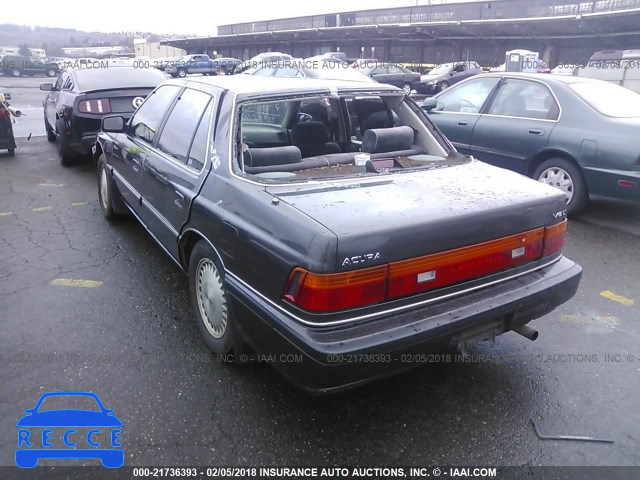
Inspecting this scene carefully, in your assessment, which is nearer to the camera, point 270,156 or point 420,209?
point 420,209

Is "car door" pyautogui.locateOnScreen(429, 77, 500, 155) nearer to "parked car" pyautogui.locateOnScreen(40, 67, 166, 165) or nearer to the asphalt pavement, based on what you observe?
the asphalt pavement

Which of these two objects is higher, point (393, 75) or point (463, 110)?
point (463, 110)

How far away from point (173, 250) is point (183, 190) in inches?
19.6

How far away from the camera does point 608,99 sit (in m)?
5.76

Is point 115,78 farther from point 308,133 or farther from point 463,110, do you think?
point 308,133

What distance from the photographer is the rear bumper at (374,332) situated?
2.20 m

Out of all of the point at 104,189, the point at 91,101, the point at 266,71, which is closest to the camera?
the point at 104,189

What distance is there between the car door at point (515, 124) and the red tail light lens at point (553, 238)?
10.5ft

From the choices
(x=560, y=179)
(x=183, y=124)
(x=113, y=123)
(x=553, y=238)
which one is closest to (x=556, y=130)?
(x=560, y=179)

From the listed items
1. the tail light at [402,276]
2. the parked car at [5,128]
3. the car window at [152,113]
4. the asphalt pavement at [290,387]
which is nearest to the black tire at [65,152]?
the parked car at [5,128]

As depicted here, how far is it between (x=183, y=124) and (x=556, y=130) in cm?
407

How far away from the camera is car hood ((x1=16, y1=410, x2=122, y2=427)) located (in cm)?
258

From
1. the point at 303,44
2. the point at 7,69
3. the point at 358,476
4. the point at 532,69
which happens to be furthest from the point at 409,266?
the point at 303,44

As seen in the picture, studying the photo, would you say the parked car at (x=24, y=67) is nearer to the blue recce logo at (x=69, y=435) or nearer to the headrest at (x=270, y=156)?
the headrest at (x=270, y=156)
